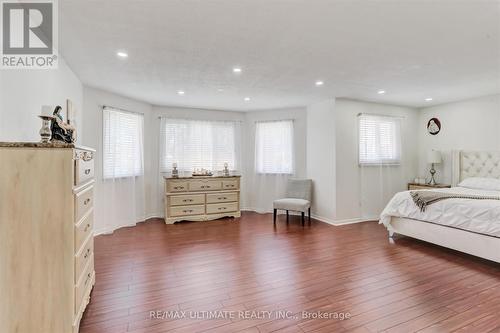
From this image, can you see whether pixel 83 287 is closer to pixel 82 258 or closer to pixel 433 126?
pixel 82 258

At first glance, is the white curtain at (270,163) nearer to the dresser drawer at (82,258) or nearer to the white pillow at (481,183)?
the white pillow at (481,183)

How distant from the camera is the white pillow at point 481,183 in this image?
4199 millimetres

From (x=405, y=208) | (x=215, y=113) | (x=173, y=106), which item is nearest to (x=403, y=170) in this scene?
(x=405, y=208)

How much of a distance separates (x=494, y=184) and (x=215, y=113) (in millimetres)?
5421

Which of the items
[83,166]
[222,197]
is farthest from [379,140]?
[83,166]

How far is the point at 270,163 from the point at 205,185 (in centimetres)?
165

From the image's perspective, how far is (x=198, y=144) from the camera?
19.0ft

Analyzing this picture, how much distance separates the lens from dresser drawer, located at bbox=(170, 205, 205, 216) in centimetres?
503

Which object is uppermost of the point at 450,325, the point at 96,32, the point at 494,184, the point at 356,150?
the point at 96,32

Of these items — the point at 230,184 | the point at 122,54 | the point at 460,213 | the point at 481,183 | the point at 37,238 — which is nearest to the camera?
the point at 37,238

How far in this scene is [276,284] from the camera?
8.45ft

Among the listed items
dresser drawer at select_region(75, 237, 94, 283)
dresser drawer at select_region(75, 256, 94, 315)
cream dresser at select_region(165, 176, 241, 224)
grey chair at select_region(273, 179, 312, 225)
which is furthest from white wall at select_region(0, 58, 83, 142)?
grey chair at select_region(273, 179, 312, 225)

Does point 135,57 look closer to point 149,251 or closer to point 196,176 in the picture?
point 149,251

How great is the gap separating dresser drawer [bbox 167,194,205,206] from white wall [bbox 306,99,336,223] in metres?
2.38
